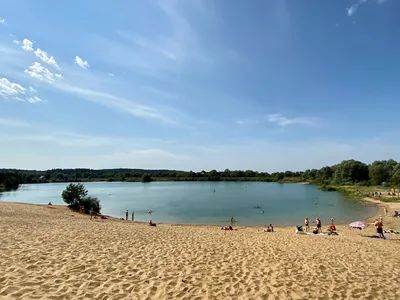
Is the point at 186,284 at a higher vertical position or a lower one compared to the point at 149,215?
higher

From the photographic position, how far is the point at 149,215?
46406 mm

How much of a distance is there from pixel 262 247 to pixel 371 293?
6.40 meters

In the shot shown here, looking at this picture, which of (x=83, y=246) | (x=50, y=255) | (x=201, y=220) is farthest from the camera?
(x=201, y=220)

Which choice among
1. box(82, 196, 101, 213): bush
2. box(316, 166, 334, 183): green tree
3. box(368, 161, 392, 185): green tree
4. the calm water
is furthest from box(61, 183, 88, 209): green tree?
box(316, 166, 334, 183): green tree

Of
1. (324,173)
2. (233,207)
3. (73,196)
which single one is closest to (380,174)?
(233,207)

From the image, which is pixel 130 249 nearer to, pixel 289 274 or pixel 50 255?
pixel 50 255

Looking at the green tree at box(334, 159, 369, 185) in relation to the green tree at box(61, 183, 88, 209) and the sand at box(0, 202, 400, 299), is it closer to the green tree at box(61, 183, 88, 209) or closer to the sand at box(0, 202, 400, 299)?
the green tree at box(61, 183, 88, 209)

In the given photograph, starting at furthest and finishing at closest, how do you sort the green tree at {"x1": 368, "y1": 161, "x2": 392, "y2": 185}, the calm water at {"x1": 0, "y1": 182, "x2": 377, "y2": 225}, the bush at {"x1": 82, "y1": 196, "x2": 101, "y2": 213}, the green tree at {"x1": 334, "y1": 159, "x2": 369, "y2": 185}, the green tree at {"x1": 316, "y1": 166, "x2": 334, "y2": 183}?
the green tree at {"x1": 316, "y1": 166, "x2": 334, "y2": 183} < the green tree at {"x1": 334, "y1": 159, "x2": 369, "y2": 185} < the green tree at {"x1": 368, "y1": 161, "x2": 392, "y2": 185} < the bush at {"x1": 82, "y1": 196, "x2": 101, "y2": 213} < the calm water at {"x1": 0, "y1": 182, "x2": 377, "y2": 225}

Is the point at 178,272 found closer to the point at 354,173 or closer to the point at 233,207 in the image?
the point at 233,207

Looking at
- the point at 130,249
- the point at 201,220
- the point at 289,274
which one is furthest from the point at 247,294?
the point at 201,220

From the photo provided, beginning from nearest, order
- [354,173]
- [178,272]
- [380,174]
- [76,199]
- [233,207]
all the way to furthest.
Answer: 1. [178,272]
2. [76,199]
3. [233,207]
4. [380,174]
5. [354,173]

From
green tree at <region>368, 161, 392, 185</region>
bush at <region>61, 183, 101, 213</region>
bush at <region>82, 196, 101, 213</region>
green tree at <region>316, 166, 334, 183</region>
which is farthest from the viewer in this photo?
green tree at <region>316, 166, 334, 183</region>

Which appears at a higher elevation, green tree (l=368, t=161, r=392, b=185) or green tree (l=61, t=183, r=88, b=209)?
green tree (l=368, t=161, r=392, b=185)

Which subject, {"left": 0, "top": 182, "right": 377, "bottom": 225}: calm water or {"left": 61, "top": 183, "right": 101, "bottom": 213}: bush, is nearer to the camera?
{"left": 0, "top": 182, "right": 377, "bottom": 225}: calm water
